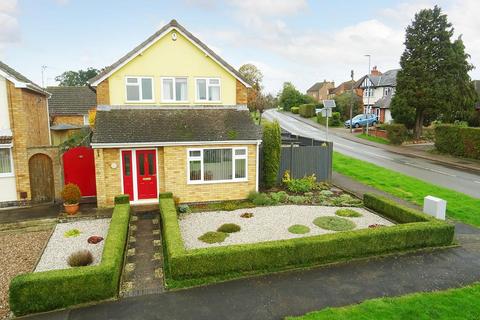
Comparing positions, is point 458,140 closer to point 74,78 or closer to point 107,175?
point 107,175

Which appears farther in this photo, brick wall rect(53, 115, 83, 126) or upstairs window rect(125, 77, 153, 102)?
brick wall rect(53, 115, 83, 126)

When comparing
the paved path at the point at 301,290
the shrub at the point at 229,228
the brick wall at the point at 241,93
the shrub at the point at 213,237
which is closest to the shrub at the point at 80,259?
the paved path at the point at 301,290

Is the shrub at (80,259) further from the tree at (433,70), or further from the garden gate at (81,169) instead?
the tree at (433,70)

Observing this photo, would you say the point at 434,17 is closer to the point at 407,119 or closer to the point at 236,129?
the point at 407,119

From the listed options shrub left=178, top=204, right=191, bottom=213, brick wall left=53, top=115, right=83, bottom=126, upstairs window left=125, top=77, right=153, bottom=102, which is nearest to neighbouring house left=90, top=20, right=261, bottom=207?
upstairs window left=125, top=77, right=153, bottom=102

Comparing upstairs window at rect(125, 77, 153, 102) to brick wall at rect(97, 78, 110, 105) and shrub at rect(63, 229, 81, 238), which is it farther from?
shrub at rect(63, 229, 81, 238)

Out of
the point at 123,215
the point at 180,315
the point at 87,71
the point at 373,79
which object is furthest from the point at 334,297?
the point at 87,71
